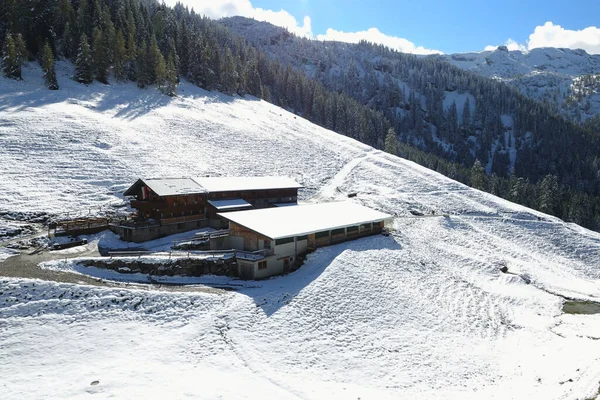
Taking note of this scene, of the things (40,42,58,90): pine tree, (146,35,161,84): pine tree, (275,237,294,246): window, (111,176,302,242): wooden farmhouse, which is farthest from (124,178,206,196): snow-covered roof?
(146,35,161,84): pine tree

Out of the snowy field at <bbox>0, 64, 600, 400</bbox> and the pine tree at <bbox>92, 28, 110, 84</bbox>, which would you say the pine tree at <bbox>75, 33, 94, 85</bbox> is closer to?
the pine tree at <bbox>92, 28, 110, 84</bbox>

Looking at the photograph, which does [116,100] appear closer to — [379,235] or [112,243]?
[112,243]

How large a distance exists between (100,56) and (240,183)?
48873 mm

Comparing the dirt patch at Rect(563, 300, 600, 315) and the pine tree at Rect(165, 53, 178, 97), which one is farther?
the pine tree at Rect(165, 53, 178, 97)

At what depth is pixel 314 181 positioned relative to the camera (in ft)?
197

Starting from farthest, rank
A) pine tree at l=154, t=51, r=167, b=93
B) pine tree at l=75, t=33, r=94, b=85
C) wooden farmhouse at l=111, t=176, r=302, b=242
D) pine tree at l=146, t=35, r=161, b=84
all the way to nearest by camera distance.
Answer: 1. pine tree at l=146, t=35, r=161, b=84
2. pine tree at l=154, t=51, r=167, b=93
3. pine tree at l=75, t=33, r=94, b=85
4. wooden farmhouse at l=111, t=176, r=302, b=242

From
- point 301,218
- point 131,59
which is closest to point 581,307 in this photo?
point 301,218

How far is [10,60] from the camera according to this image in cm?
6266

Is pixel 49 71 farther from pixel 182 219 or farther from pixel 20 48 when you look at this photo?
pixel 182 219

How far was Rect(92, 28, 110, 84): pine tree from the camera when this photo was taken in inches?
2840

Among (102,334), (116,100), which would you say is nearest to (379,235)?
(102,334)

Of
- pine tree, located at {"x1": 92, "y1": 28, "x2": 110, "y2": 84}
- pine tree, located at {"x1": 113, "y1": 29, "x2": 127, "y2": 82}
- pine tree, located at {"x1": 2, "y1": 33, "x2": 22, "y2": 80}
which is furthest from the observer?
pine tree, located at {"x1": 113, "y1": 29, "x2": 127, "y2": 82}

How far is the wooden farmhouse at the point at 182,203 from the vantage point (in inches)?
1407

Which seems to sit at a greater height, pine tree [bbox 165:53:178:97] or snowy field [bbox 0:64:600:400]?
pine tree [bbox 165:53:178:97]
